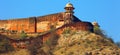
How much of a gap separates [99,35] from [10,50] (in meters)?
10.1

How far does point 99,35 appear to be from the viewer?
8419cm

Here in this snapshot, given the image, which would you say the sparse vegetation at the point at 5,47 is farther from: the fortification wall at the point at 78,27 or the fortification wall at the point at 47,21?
the fortification wall at the point at 47,21

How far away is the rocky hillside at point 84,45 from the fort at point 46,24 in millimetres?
1411

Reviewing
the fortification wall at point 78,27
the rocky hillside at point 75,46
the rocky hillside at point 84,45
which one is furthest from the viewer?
the fortification wall at point 78,27

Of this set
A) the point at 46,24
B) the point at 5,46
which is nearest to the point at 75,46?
→ the point at 46,24

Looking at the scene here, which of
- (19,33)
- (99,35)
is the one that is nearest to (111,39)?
(99,35)

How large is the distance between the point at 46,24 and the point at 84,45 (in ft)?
30.6

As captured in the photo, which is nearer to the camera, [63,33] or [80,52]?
[80,52]

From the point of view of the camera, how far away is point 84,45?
79.1 meters

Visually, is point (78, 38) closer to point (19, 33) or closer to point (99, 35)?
point (99, 35)

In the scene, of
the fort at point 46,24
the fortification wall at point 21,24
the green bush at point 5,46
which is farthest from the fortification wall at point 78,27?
the fortification wall at point 21,24

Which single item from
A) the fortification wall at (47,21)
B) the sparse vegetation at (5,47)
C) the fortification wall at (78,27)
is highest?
the fortification wall at (47,21)

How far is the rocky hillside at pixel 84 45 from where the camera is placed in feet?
254

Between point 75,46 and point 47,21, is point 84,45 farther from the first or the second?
point 47,21
